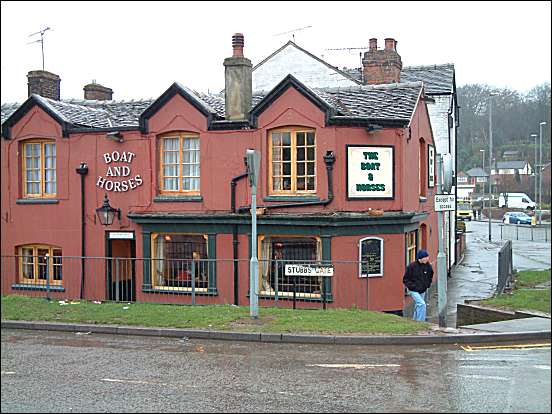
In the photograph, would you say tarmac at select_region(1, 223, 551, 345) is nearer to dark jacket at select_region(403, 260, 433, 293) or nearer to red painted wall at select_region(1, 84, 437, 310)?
dark jacket at select_region(403, 260, 433, 293)

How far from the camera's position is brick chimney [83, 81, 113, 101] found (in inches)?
1037

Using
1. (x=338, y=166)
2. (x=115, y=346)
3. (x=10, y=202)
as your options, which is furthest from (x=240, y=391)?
(x=10, y=202)

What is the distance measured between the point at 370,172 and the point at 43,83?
1257 centimetres

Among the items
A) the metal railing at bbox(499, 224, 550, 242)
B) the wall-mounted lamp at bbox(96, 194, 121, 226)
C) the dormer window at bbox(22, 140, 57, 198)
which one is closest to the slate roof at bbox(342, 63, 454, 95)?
the wall-mounted lamp at bbox(96, 194, 121, 226)

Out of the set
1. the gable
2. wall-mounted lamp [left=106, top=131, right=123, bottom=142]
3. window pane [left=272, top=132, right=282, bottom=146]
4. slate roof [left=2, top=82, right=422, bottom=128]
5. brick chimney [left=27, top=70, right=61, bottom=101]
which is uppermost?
the gable

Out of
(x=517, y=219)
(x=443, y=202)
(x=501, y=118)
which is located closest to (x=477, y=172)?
(x=517, y=219)

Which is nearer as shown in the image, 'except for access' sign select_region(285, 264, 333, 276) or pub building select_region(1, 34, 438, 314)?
'except for access' sign select_region(285, 264, 333, 276)

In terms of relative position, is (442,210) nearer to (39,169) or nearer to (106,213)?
(106,213)

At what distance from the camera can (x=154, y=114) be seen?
767 inches

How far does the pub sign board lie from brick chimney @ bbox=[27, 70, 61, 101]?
38.8 feet

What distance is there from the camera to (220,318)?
1355 cm

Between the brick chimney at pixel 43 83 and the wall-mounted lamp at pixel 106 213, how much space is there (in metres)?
6.09

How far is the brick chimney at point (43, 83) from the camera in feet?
77.7

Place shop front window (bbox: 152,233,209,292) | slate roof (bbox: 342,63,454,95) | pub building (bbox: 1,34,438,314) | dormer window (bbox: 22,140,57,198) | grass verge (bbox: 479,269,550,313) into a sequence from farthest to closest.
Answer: slate roof (bbox: 342,63,454,95), dormer window (bbox: 22,140,57,198), shop front window (bbox: 152,233,209,292), pub building (bbox: 1,34,438,314), grass verge (bbox: 479,269,550,313)
